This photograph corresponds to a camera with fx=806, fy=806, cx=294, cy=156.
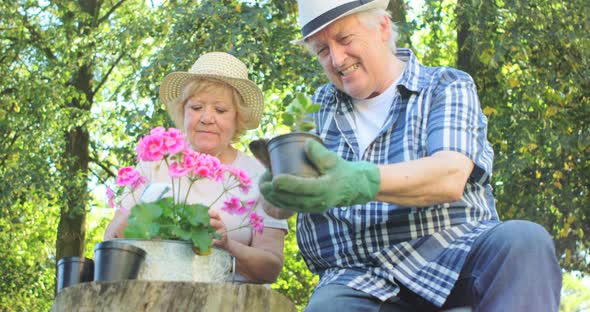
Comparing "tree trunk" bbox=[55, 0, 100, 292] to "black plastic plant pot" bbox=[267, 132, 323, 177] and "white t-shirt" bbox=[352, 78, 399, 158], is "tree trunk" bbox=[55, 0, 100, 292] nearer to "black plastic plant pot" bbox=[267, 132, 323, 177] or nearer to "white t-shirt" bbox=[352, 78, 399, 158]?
"white t-shirt" bbox=[352, 78, 399, 158]

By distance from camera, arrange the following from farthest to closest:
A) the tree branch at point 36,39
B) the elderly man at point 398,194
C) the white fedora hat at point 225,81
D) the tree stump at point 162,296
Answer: the tree branch at point 36,39
the white fedora hat at point 225,81
the tree stump at point 162,296
the elderly man at point 398,194

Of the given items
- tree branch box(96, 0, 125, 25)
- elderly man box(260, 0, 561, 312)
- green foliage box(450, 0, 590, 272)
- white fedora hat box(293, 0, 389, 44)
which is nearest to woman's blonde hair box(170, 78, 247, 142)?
elderly man box(260, 0, 561, 312)

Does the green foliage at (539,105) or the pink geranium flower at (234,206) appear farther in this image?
the green foliage at (539,105)

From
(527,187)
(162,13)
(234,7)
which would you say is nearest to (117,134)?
(162,13)

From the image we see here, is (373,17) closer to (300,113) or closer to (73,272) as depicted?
(300,113)

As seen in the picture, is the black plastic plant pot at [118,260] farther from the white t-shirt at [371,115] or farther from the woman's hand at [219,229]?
the white t-shirt at [371,115]

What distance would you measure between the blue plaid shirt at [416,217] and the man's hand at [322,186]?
45 cm

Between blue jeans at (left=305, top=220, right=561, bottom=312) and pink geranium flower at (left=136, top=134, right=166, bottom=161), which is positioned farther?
pink geranium flower at (left=136, top=134, right=166, bottom=161)

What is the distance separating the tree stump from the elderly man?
28 centimetres

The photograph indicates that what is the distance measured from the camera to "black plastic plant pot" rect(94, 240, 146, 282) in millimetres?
2611

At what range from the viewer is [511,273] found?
2252 millimetres

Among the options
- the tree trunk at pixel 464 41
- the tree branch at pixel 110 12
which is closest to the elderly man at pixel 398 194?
the tree trunk at pixel 464 41

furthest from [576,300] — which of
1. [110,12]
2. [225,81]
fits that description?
[225,81]

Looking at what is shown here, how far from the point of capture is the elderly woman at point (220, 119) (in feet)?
11.5
